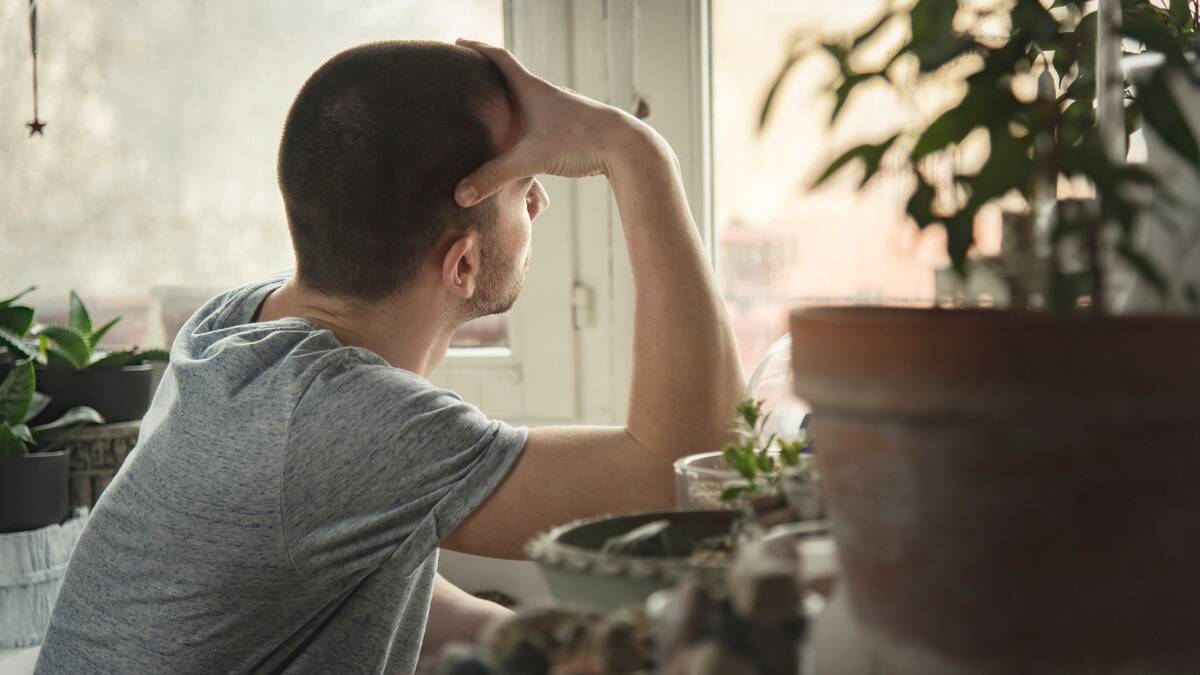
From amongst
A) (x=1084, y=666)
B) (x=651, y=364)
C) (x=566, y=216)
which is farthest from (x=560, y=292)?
(x=1084, y=666)

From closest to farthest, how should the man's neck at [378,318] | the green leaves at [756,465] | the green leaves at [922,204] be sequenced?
the green leaves at [922,204] → the green leaves at [756,465] → the man's neck at [378,318]

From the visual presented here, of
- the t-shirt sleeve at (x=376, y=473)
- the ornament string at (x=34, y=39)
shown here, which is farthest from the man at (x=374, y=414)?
the ornament string at (x=34, y=39)

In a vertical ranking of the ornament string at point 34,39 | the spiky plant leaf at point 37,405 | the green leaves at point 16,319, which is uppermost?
the ornament string at point 34,39

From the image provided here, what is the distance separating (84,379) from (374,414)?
0.93m

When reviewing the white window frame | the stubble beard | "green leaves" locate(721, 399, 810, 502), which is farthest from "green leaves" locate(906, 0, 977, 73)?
the white window frame

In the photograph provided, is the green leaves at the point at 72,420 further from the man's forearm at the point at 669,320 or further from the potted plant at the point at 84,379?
the man's forearm at the point at 669,320

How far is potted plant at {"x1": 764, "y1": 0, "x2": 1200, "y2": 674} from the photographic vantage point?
0.35 meters

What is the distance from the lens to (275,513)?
1085 mm

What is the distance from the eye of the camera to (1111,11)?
0.49 meters

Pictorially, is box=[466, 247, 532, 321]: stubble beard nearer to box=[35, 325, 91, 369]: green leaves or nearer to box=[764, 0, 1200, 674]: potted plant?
box=[35, 325, 91, 369]: green leaves

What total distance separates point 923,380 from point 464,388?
1.78 metres

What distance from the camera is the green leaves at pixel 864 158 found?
445mm

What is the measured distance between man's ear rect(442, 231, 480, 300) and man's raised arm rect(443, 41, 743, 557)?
65 mm

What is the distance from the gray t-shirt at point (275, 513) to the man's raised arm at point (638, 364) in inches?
1.4
